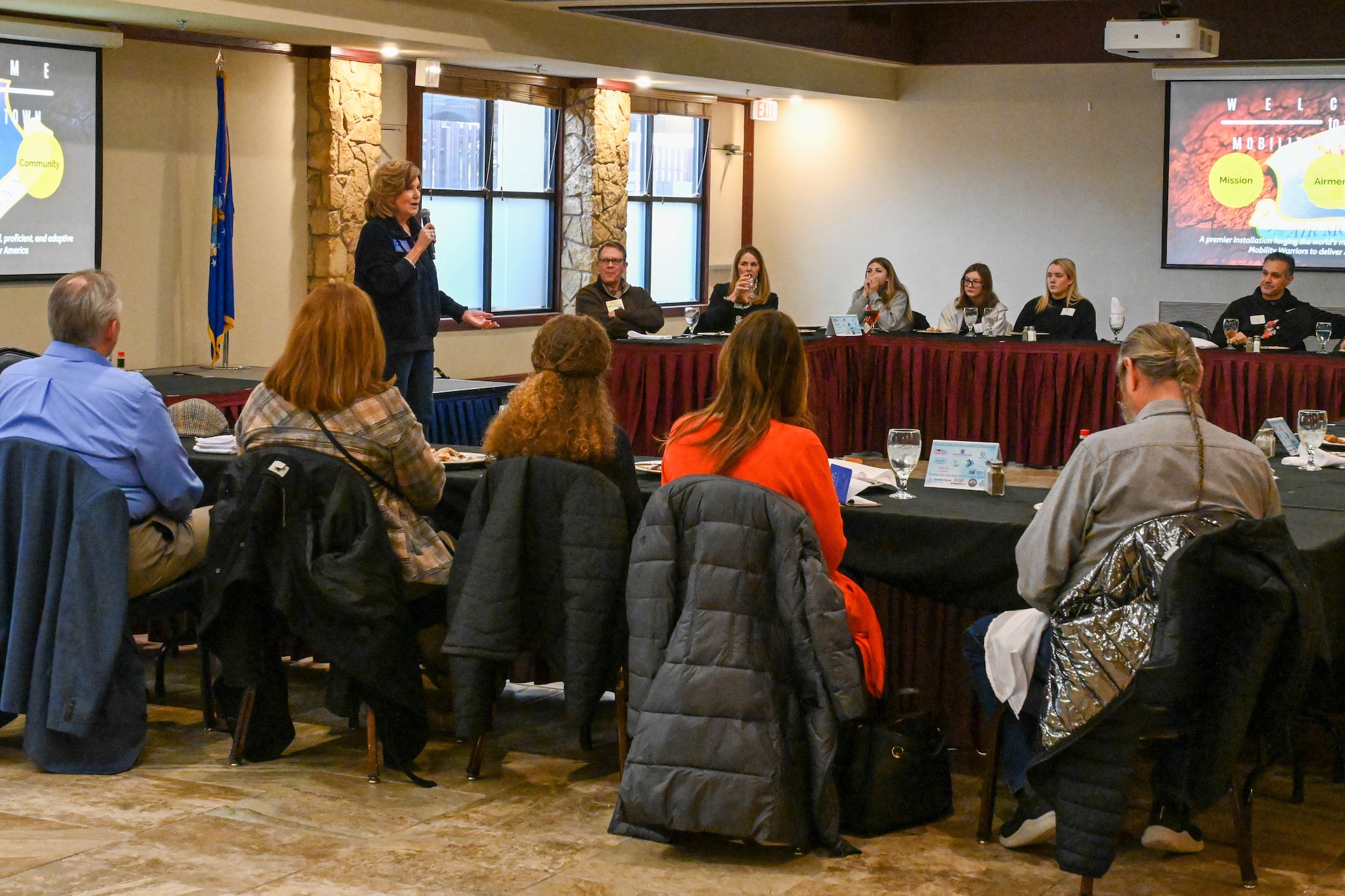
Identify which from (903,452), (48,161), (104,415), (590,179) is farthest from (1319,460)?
(590,179)

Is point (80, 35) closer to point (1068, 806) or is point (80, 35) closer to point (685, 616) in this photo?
point (685, 616)

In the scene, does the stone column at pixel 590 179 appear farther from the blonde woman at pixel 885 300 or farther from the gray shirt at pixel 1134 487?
the gray shirt at pixel 1134 487

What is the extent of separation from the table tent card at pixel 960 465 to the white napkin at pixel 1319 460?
3.35ft

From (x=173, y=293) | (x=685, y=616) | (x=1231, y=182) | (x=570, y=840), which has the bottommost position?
(x=570, y=840)

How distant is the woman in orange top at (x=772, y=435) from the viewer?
312 centimetres

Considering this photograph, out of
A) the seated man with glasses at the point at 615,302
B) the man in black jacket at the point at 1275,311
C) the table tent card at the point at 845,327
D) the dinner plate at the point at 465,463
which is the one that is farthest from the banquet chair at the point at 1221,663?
the table tent card at the point at 845,327

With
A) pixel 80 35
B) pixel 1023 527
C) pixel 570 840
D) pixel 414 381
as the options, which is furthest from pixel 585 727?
pixel 80 35

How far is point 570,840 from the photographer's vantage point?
10.4ft

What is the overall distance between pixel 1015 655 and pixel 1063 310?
21.3ft

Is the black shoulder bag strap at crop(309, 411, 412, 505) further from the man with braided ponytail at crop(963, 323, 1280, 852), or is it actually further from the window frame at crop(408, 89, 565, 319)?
the window frame at crop(408, 89, 565, 319)

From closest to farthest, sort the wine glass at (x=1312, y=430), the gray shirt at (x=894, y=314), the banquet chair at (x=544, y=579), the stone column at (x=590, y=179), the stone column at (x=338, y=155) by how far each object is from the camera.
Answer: the banquet chair at (x=544, y=579), the wine glass at (x=1312, y=430), the stone column at (x=338, y=155), the gray shirt at (x=894, y=314), the stone column at (x=590, y=179)

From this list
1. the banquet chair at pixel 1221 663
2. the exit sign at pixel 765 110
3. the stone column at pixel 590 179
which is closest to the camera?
the banquet chair at pixel 1221 663

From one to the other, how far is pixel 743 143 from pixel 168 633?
8.96 meters

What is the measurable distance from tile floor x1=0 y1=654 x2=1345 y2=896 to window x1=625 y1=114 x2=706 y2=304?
26.6 feet
